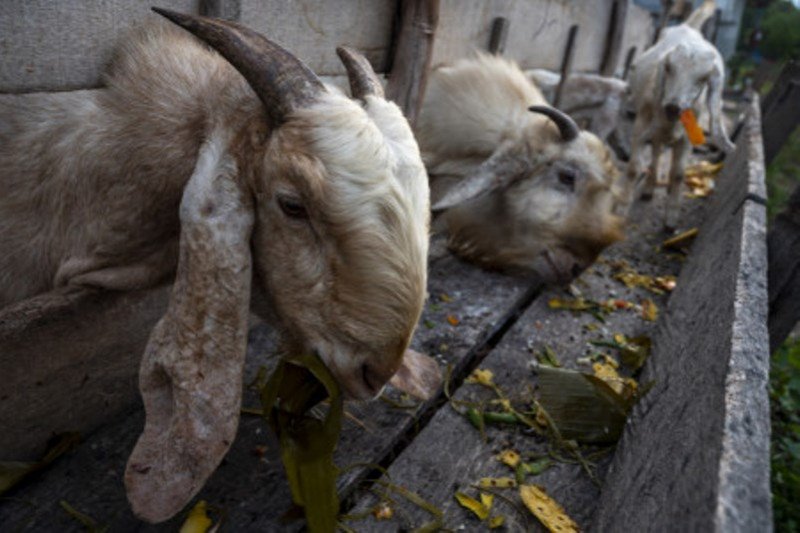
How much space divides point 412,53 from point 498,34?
1.90m

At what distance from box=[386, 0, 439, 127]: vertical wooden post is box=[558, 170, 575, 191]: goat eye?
1140 mm

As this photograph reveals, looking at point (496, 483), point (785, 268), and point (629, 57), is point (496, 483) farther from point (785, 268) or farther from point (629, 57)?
point (629, 57)

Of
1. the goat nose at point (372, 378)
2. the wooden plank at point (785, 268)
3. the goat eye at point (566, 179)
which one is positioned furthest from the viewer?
the goat eye at point (566, 179)

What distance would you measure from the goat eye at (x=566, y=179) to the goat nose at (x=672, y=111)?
5.43 feet

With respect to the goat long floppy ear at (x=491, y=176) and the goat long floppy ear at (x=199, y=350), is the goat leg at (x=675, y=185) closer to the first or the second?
the goat long floppy ear at (x=491, y=176)

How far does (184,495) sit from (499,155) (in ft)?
10.1

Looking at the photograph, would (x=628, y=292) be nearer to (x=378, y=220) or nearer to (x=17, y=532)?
(x=378, y=220)

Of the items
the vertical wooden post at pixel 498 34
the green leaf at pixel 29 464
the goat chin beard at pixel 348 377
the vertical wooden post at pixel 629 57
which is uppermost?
the vertical wooden post at pixel 498 34

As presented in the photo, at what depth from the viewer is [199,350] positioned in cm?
177

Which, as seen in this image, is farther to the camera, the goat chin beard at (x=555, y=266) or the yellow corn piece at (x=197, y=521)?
the goat chin beard at (x=555, y=266)

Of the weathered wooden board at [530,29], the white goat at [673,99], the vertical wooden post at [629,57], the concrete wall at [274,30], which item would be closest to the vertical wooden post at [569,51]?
the weathered wooden board at [530,29]

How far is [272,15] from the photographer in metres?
2.84

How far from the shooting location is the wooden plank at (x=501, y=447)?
7.22 ft

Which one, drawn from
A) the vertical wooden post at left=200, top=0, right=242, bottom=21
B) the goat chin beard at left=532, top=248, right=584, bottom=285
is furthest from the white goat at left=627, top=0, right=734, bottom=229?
the vertical wooden post at left=200, top=0, right=242, bottom=21
